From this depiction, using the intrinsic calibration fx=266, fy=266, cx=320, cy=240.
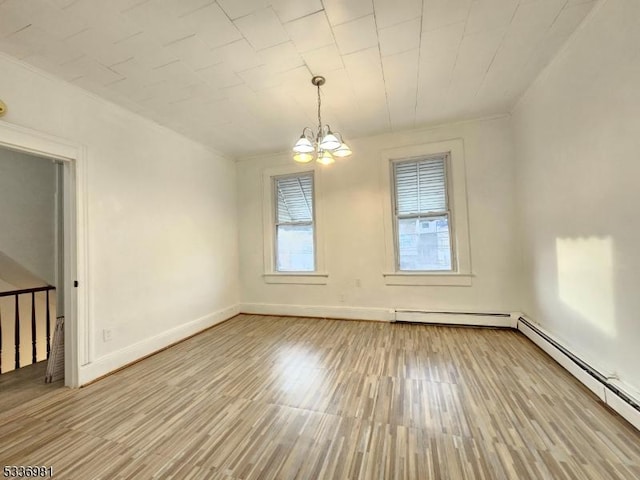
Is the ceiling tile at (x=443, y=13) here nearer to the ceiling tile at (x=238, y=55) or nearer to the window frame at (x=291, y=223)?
the ceiling tile at (x=238, y=55)

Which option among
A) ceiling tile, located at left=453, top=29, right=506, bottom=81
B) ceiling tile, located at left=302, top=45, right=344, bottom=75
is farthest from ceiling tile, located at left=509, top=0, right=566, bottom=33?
ceiling tile, located at left=302, top=45, right=344, bottom=75

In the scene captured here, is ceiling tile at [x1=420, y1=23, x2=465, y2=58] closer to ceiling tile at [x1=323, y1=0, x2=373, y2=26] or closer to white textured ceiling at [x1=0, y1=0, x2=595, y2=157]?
white textured ceiling at [x1=0, y1=0, x2=595, y2=157]

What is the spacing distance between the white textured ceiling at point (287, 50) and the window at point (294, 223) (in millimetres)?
1483

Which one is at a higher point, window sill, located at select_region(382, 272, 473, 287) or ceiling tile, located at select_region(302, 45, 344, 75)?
ceiling tile, located at select_region(302, 45, 344, 75)

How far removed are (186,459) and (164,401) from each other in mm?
759

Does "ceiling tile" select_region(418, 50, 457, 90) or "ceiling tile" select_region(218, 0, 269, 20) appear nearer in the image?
"ceiling tile" select_region(218, 0, 269, 20)

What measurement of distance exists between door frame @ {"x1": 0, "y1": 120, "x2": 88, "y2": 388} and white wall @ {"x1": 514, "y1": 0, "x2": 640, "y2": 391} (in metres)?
4.18

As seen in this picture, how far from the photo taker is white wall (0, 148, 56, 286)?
10.4 feet

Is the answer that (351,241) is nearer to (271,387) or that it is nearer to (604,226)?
(271,387)

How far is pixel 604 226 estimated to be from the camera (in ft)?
6.21

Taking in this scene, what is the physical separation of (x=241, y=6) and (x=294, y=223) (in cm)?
305

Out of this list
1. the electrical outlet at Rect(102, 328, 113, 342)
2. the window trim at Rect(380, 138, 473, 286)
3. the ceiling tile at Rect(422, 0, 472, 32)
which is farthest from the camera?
the window trim at Rect(380, 138, 473, 286)

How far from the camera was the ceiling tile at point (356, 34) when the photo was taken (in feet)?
6.18

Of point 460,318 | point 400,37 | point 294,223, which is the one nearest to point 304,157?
point 400,37
